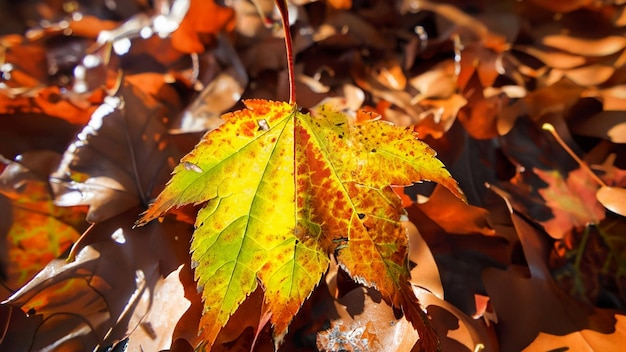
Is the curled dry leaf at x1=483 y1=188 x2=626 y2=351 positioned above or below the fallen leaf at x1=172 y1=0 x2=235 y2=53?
below

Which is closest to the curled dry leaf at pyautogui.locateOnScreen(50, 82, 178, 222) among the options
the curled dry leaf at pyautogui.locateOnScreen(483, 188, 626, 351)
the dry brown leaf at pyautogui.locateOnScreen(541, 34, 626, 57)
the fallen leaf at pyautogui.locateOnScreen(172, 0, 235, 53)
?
the fallen leaf at pyautogui.locateOnScreen(172, 0, 235, 53)

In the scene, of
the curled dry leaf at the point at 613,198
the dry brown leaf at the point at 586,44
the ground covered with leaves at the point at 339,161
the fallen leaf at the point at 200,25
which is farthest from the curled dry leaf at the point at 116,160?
the dry brown leaf at the point at 586,44

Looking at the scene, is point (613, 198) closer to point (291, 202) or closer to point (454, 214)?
point (454, 214)

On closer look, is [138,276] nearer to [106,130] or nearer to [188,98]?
[106,130]

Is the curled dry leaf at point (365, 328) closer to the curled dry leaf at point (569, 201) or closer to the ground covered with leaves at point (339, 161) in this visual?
the ground covered with leaves at point (339, 161)

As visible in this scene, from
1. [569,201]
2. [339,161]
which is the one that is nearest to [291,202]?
[339,161]

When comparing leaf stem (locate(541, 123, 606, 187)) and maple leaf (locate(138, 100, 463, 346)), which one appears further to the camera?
leaf stem (locate(541, 123, 606, 187))

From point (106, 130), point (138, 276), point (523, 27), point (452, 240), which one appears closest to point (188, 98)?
point (106, 130)

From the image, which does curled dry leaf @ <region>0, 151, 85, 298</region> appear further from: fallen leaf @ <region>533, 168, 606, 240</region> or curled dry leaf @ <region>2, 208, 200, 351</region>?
fallen leaf @ <region>533, 168, 606, 240</region>
